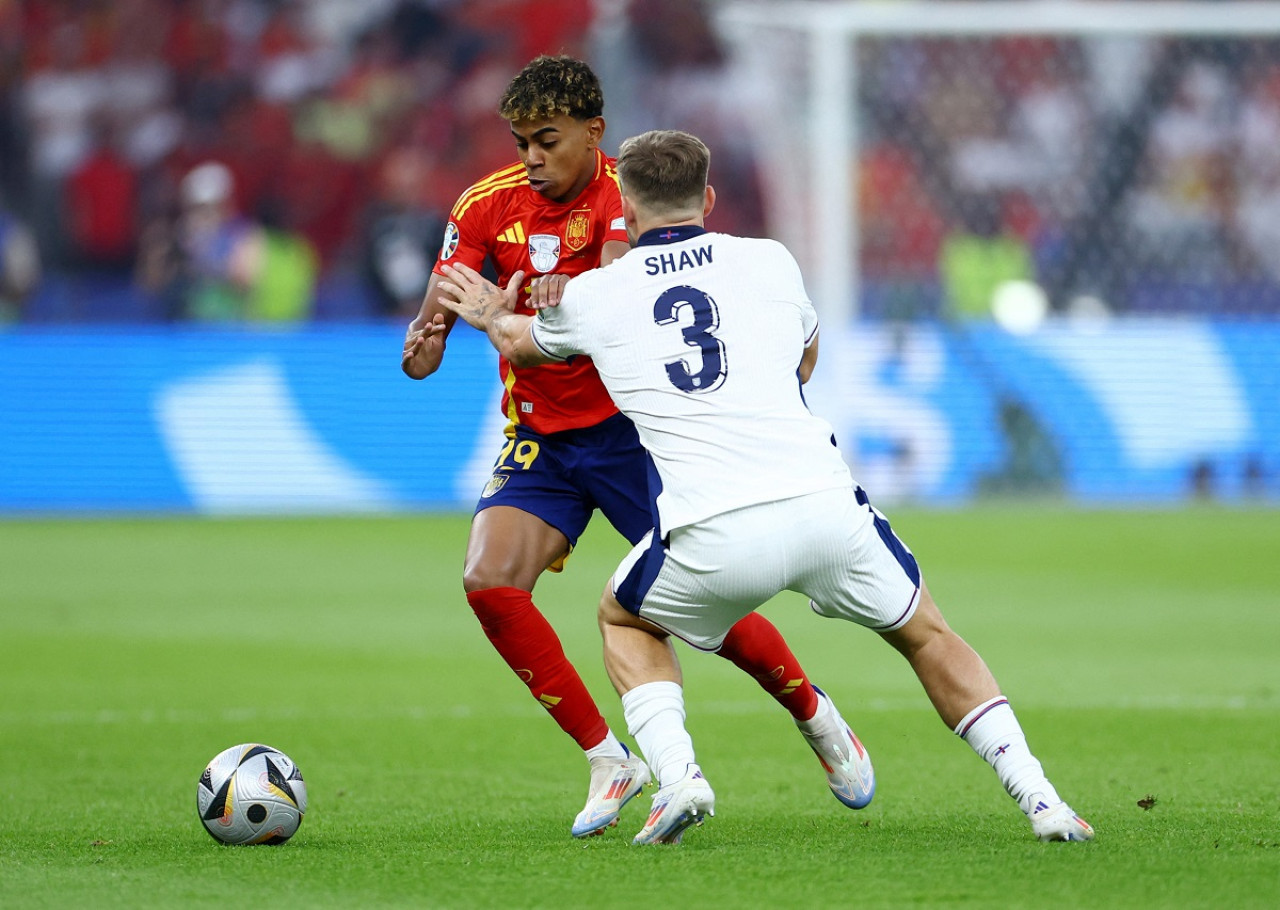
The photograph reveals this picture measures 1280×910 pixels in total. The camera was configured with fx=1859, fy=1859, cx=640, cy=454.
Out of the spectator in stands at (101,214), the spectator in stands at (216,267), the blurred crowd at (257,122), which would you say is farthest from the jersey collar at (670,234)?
the spectator in stands at (101,214)

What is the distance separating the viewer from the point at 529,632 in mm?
5297

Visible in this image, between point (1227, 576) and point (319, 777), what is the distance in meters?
7.64

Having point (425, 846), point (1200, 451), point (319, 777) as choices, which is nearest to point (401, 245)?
point (1200, 451)

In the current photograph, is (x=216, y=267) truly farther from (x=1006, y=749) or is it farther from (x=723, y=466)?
(x=1006, y=749)

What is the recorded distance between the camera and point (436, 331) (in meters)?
5.27

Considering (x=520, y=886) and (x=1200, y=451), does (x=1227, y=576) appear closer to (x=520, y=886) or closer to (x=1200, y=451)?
(x=1200, y=451)

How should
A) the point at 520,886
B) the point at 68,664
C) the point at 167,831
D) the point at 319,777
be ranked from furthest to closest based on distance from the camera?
the point at 68,664 < the point at 319,777 < the point at 167,831 < the point at 520,886

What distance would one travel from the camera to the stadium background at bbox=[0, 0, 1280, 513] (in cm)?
1605

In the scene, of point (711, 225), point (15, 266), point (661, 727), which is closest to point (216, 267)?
point (15, 266)

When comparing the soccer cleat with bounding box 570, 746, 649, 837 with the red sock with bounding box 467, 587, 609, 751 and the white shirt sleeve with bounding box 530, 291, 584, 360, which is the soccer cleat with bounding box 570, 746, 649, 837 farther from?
the white shirt sleeve with bounding box 530, 291, 584, 360

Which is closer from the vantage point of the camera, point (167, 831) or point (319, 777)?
point (167, 831)

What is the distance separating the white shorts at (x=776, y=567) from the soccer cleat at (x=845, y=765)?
779 mm

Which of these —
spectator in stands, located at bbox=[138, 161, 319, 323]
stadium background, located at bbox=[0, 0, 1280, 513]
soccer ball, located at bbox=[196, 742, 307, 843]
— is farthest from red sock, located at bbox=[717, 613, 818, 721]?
spectator in stands, located at bbox=[138, 161, 319, 323]

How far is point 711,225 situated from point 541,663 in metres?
15.5
